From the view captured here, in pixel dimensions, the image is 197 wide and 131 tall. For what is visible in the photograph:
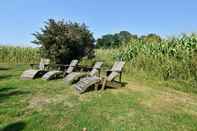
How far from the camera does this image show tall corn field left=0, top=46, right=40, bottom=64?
3419 cm

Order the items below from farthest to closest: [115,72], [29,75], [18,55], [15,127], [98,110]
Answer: [18,55] → [29,75] → [115,72] → [98,110] → [15,127]

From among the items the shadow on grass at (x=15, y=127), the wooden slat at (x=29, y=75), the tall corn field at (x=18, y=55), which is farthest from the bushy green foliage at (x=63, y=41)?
the shadow on grass at (x=15, y=127)

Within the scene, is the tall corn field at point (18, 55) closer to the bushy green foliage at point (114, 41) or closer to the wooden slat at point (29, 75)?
the bushy green foliage at point (114, 41)

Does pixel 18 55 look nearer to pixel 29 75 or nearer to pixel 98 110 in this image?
pixel 29 75

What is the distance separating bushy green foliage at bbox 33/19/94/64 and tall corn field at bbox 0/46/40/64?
30.8ft

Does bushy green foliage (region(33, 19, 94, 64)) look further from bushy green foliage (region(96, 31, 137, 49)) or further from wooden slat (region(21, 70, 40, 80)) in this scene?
wooden slat (region(21, 70, 40, 80))

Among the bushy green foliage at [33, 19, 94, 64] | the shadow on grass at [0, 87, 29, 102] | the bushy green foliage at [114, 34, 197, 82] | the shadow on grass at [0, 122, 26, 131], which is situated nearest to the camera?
the shadow on grass at [0, 122, 26, 131]

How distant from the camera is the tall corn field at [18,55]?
3419cm

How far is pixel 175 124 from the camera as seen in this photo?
24.8 ft

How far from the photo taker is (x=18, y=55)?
34344 mm

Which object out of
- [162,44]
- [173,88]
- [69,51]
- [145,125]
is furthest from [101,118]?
[69,51]

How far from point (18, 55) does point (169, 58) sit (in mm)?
Result: 21166

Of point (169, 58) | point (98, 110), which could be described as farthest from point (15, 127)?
point (169, 58)

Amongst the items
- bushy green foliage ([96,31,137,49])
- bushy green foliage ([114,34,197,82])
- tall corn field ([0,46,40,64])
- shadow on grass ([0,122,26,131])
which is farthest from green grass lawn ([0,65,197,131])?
tall corn field ([0,46,40,64])
